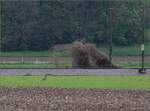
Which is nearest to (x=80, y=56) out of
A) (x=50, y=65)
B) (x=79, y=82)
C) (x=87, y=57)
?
(x=87, y=57)

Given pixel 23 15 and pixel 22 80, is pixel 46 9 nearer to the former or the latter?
pixel 23 15

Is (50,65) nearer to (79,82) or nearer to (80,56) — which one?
(80,56)

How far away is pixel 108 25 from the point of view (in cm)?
3616

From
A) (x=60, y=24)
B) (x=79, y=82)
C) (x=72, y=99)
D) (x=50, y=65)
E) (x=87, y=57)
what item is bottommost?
(x=50, y=65)

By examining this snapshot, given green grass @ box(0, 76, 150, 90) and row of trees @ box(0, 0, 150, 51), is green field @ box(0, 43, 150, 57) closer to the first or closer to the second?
row of trees @ box(0, 0, 150, 51)

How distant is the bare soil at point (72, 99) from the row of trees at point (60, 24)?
754 inches

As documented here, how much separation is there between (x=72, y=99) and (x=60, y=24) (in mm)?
22753

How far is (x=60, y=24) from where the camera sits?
122ft

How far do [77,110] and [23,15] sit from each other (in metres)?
Result: 24.6

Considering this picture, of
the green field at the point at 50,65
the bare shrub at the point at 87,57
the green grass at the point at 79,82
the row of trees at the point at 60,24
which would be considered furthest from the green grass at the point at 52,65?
the green grass at the point at 79,82

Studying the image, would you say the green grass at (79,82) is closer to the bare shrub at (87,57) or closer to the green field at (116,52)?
the bare shrub at (87,57)

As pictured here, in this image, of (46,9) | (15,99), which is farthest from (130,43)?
(15,99)

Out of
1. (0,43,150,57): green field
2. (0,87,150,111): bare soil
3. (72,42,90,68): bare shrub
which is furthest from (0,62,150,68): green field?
(0,87,150,111): bare soil

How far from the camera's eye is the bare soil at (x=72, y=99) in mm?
13219
